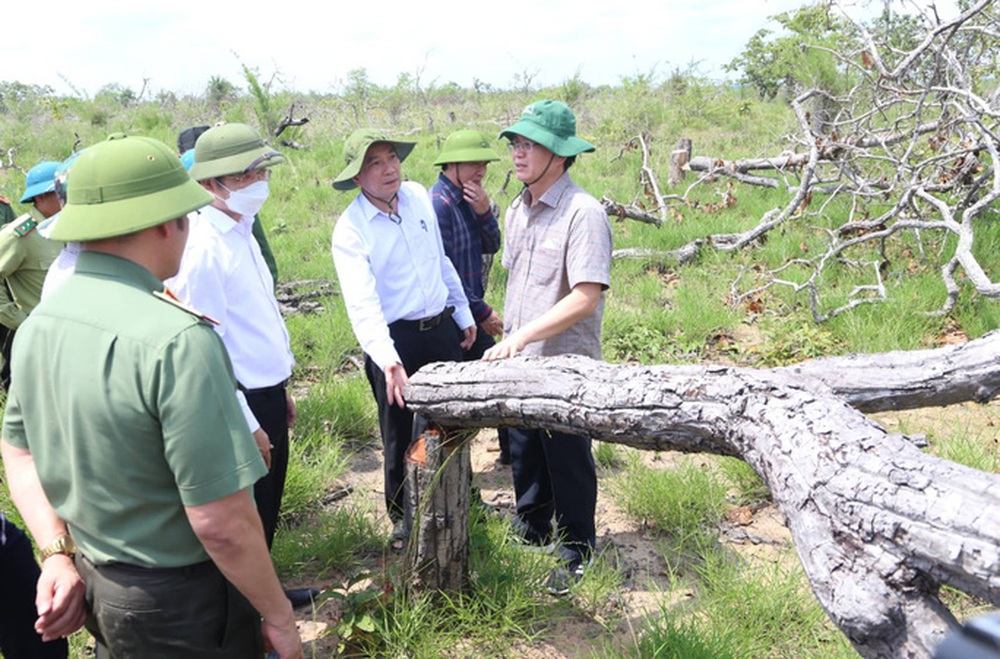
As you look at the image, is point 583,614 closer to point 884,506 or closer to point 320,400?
point 884,506

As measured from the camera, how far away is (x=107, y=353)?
1428 millimetres

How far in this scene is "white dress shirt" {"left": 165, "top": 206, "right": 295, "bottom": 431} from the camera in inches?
95.3

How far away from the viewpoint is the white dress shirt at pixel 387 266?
2.96 m

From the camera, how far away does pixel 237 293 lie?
2547 mm

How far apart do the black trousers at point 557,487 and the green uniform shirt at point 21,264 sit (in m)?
2.94

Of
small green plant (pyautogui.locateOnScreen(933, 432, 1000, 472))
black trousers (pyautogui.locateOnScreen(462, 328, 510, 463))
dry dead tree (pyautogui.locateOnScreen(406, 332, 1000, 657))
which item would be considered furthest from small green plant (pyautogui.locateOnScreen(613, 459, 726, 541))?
dry dead tree (pyautogui.locateOnScreen(406, 332, 1000, 657))

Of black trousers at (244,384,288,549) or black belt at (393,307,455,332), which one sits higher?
black belt at (393,307,455,332)

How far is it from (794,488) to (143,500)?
1.42m

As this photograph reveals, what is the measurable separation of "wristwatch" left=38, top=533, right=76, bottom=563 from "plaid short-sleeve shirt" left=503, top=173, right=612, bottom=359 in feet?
5.95

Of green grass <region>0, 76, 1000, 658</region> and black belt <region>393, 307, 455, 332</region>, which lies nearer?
green grass <region>0, 76, 1000, 658</region>

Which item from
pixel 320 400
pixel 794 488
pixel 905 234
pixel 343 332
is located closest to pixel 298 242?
pixel 343 332

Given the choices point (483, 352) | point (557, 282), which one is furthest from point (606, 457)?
point (557, 282)

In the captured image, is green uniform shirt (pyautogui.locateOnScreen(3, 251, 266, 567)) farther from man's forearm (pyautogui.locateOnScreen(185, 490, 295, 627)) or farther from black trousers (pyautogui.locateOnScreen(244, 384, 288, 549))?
black trousers (pyautogui.locateOnScreen(244, 384, 288, 549))

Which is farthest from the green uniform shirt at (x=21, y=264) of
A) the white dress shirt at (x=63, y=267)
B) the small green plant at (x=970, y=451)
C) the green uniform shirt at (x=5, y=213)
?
the small green plant at (x=970, y=451)
